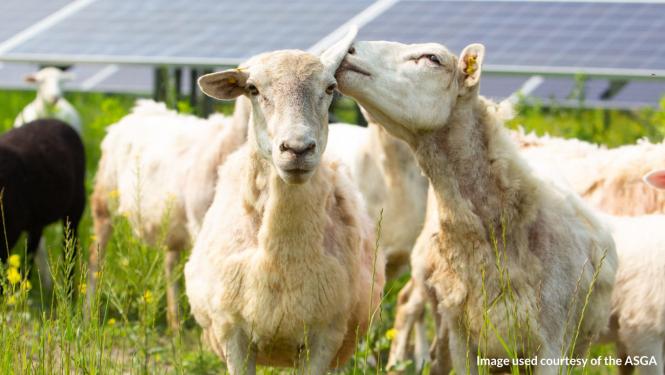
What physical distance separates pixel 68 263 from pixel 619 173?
153 inches

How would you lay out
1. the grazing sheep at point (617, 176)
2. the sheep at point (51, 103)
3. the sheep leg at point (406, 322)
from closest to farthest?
the grazing sheep at point (617, 176) < the sheep leg at point (406, 322) < the sheep at point (51, 103)

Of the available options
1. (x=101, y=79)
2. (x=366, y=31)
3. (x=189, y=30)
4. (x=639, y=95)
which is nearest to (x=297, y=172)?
(x=366, y=31)

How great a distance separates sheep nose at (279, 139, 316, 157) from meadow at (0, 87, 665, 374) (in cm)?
71

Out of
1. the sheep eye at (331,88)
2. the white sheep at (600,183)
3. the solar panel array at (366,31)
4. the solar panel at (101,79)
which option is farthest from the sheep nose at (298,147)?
the solar panel at (101,79)

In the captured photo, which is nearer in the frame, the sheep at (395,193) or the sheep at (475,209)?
the sheep at (475,209)

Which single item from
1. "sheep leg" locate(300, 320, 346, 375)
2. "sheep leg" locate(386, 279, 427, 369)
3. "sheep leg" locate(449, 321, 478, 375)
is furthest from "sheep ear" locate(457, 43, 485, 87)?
"sheep leg" locate(386, 279, 427, 369)

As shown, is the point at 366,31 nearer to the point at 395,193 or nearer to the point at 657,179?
the point at 395,193

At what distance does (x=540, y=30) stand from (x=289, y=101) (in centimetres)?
656

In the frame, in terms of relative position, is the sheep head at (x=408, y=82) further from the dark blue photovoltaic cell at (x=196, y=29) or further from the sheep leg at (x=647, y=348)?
the dark blue photovoltaic cell at (x=196, y=29)

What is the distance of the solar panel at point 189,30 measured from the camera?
10750 mm

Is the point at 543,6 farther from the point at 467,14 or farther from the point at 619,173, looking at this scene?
the point at 619,173

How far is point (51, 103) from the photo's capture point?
13.6m

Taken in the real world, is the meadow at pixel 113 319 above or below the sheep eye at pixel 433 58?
below

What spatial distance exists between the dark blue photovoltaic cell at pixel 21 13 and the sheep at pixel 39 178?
3485 millimetres
